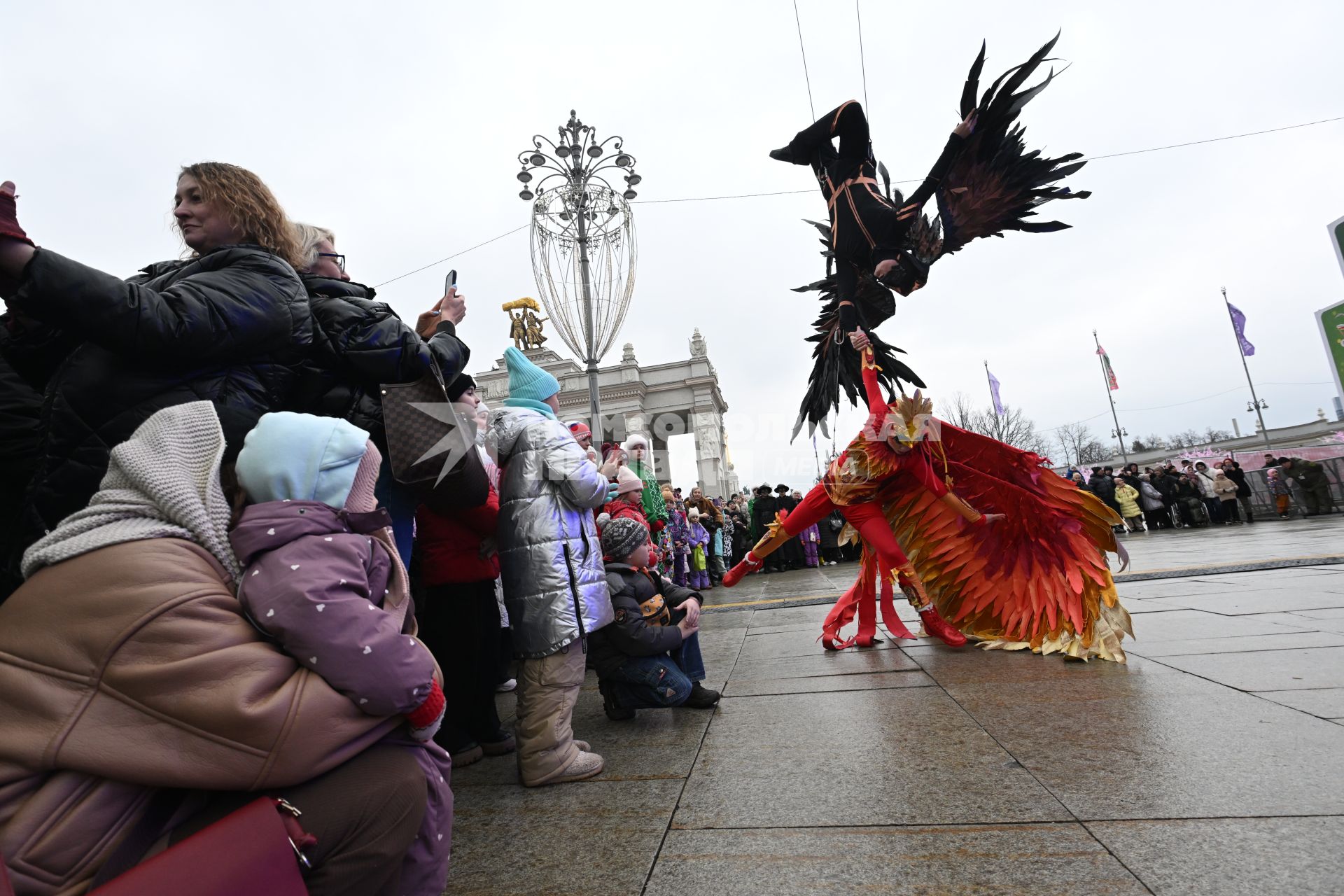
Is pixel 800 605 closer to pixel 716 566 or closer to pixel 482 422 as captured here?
pixel 482 422

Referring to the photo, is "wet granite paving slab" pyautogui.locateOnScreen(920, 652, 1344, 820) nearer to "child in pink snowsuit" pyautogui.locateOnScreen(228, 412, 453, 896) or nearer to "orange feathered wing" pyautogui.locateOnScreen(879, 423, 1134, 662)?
"orange feathered wing" pyautogui.locateOnScreen(879, 423, 1134, 662)

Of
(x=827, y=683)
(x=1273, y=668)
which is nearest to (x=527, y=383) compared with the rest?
(x=827, y=683)

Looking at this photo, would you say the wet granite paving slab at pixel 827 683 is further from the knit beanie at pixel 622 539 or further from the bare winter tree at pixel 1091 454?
the bare winter tree at pixel 1091 454

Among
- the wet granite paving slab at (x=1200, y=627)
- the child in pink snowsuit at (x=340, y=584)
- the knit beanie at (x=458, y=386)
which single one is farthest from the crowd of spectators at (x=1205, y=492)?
the child in pink snowsuit at (x=340, y=584)

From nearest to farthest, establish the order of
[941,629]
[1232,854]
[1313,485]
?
[1232,854] < [941,629] < [1313,485]

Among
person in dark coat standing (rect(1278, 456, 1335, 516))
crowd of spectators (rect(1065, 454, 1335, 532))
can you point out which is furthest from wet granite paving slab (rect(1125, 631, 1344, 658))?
person in dark coat standing (rect(1278, 456, 1335, 516))

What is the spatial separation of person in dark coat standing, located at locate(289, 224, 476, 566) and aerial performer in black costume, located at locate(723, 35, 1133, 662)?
2.68 m

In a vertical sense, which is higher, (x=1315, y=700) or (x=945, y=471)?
(x=945, y=471)

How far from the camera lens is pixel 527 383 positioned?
10.4ft

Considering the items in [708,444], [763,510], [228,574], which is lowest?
[228,574]

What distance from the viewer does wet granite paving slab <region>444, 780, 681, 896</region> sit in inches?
68.3

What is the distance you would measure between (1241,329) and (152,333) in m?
37.6

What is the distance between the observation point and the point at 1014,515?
430 centimetres

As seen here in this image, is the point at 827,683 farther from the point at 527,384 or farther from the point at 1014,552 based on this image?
the point at 527,384
